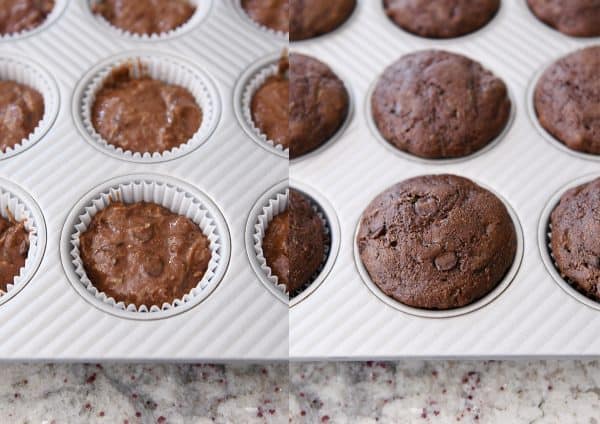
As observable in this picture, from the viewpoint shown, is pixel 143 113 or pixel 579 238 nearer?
pixel 579 238

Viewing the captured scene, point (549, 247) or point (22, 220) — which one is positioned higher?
point (22, 220)

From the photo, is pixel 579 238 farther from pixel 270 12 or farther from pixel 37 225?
pixel 37 225

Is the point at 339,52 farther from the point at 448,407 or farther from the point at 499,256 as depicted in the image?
the point at 448,407

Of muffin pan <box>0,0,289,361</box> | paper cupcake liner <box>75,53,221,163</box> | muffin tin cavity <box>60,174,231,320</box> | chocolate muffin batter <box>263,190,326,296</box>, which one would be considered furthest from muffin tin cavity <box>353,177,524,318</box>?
paper cupcake liner <box>75,53,221,163</box>

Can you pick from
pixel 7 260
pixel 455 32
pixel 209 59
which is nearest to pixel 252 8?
pixel 209 59

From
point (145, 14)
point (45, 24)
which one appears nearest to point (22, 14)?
point (45, 24)

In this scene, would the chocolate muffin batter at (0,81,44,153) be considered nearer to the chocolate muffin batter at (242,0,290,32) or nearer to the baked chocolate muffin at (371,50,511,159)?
the chocolate muffin batter at (242,0,290,32)
